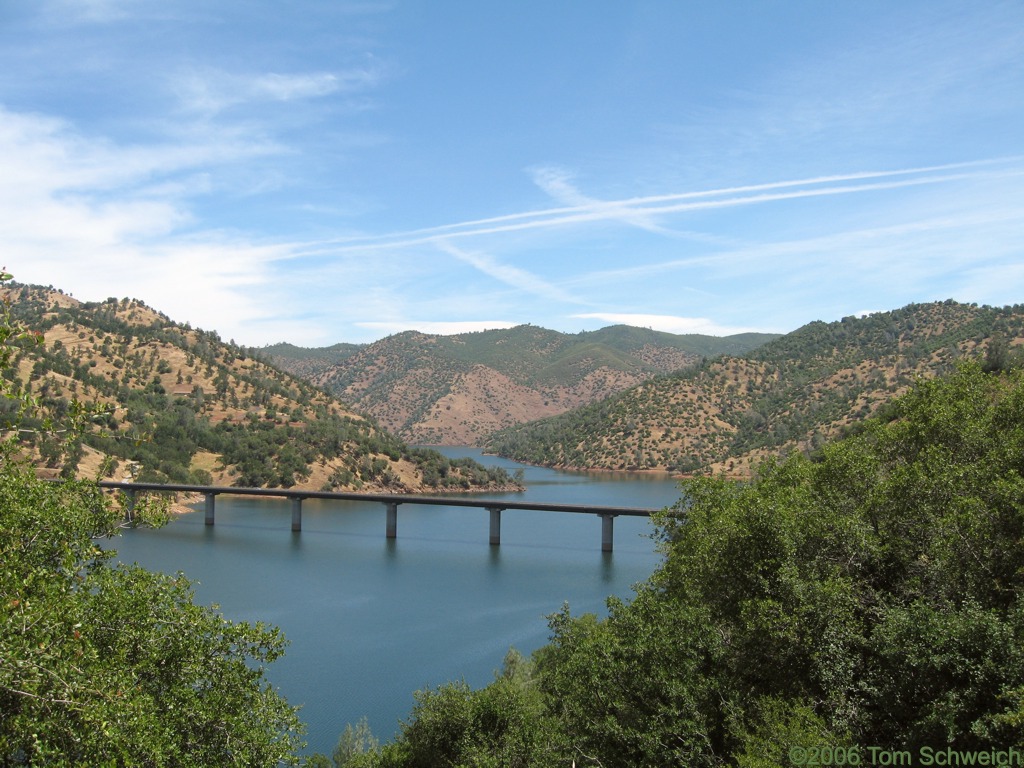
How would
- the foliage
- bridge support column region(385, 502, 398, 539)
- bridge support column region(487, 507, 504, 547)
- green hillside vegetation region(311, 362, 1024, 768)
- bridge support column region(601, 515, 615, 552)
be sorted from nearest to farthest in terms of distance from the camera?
the foliage < green hillside vegetation region(311, 362, 1024, 768) < bridge support column region(601, 515, 615, 552) < bridge support column region(487, 507, 504, 547) < bridge support column region(385, 502, 398, 539)

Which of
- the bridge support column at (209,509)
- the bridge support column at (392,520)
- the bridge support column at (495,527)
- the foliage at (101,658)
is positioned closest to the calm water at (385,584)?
the bridge support column at (495,527)

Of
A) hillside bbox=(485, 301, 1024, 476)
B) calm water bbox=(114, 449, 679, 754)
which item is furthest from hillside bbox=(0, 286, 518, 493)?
hillside bbox=(485, 301, 1024, 476)

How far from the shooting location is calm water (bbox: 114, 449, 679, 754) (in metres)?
36.0

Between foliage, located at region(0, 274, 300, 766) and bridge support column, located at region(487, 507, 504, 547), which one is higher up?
foliage, located at region(0, 274, 300, 766)

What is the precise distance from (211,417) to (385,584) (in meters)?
70.6

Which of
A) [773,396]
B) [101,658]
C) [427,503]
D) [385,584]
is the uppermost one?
[773,396]

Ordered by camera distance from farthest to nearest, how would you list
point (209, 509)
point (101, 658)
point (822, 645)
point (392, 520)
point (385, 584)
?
point (209, 509) < point (392, 520) < point (385, 584) < point (822, 645) < point (101, 658)

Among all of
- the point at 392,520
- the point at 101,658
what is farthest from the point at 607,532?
the point at 101,658

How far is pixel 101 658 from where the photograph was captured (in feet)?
37.5

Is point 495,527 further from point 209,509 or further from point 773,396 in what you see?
point 773,396

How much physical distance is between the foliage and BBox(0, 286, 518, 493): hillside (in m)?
73.1

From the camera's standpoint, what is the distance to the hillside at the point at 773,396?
118875mm

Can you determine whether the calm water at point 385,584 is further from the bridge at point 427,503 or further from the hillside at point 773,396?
the hillside at point 773,396

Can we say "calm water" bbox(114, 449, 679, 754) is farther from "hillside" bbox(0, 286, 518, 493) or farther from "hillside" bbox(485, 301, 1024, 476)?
"hillside" bbox(485, 301, 1024, 476)
